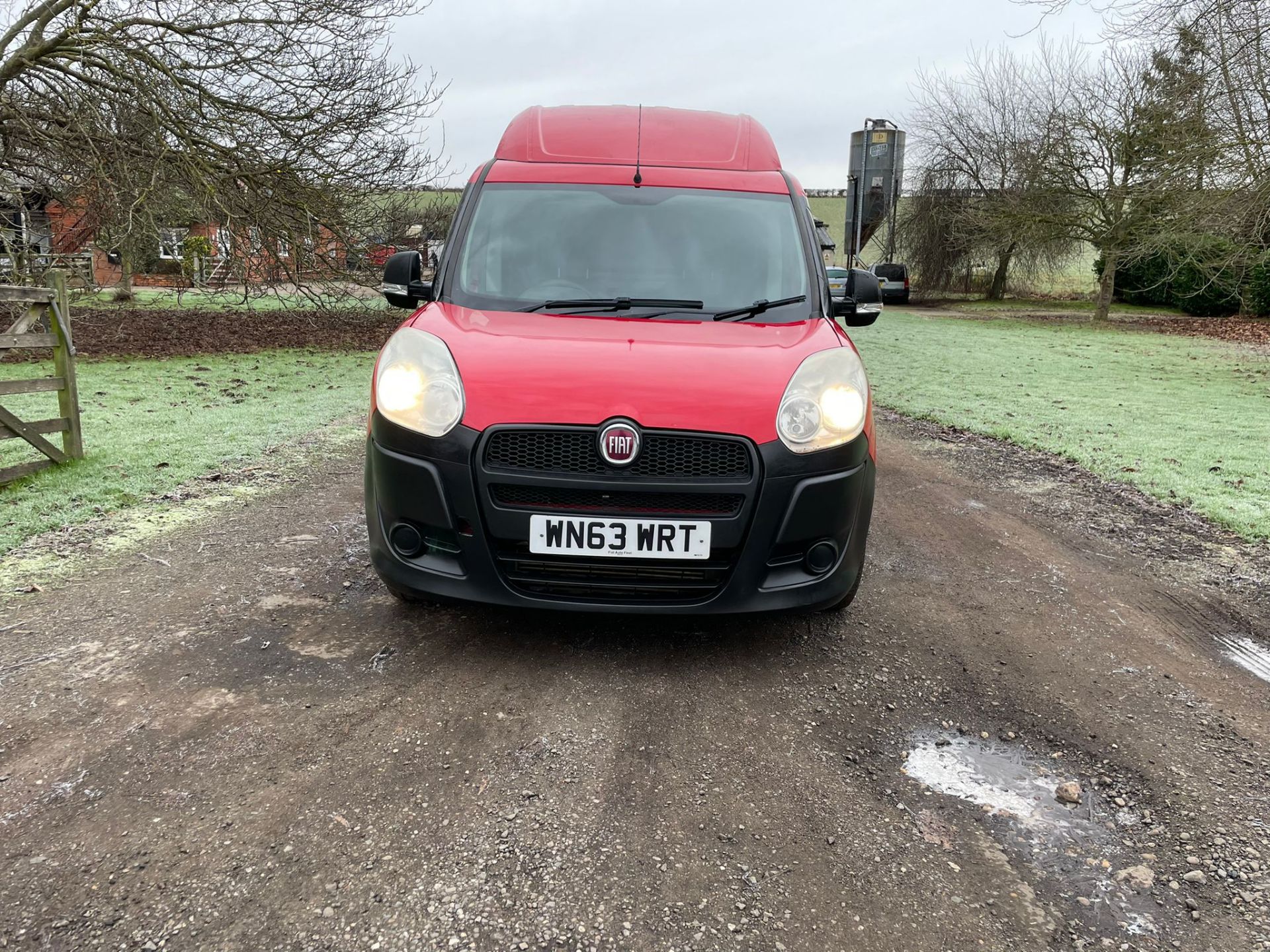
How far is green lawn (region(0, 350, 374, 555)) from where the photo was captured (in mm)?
6027

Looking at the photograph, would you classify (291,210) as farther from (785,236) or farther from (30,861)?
(30,861)

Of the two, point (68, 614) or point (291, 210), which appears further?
point (291, 210)

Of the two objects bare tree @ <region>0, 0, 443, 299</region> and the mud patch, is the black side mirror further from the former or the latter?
bare tree @ <region>0, 0, 443, 299</region>

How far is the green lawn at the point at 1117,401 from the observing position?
7.41 meters

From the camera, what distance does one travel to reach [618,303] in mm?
3977

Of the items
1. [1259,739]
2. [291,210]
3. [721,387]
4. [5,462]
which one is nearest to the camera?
[1259,739]

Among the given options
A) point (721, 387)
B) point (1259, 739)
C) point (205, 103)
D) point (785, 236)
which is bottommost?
point (1259, 739)

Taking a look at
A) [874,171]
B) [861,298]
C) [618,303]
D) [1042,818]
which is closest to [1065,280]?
[874,171]

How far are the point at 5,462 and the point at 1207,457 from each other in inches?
398

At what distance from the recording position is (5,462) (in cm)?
696

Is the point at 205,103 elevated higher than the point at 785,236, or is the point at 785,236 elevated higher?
the point at 205,103

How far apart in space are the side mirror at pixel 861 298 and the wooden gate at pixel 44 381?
5254 mm

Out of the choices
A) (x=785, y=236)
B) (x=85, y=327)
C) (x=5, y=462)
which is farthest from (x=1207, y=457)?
(x=85, y=327)

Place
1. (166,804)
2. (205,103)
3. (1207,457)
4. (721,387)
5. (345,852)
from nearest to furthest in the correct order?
(345,852) < (166,804) < (721,387) < (1207,457) < (205,103)
